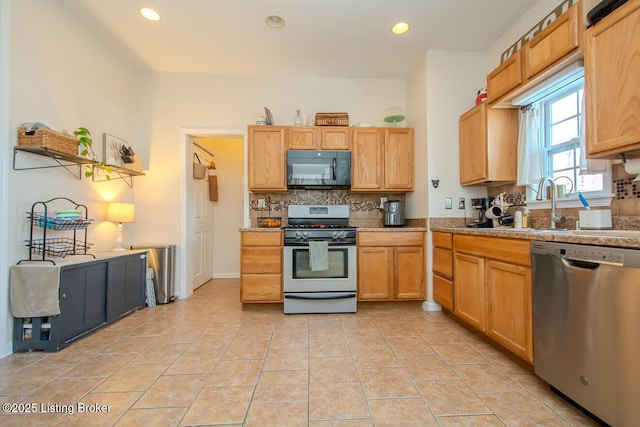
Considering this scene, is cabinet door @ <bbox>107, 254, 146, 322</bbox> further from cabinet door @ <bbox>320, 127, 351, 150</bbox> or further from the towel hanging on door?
cabinet door @ <bbox>320, 127, 351, 150</bbox>

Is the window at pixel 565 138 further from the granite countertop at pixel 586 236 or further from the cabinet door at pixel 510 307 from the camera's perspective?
the cabinet door at pixel 510 307

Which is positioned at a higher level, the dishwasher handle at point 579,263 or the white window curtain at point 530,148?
the white window curtain at point 530,148

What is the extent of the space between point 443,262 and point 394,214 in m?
0.81

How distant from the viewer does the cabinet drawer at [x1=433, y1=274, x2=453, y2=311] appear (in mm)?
2633

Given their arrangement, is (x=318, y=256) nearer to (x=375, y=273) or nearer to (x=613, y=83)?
(x=375, y=273)

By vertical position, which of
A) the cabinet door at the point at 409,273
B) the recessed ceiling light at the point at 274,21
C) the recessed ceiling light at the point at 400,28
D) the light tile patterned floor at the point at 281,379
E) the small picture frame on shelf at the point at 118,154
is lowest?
the light tile patterned floor at the point at 281,379

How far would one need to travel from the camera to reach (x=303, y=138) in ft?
10.9

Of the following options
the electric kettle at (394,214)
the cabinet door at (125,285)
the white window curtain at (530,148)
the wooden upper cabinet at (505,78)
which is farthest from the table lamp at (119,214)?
the white window curtain at (530,148)

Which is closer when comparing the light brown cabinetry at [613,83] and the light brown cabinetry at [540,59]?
the light brown cabinetry at [613,83]

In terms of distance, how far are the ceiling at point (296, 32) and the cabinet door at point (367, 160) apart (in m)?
0.90

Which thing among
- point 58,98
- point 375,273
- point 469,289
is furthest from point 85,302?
point 469,289

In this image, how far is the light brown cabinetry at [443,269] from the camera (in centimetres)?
264

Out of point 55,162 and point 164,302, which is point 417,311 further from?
point 55,162

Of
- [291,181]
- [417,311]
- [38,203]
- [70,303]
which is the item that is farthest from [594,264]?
[38,203]
